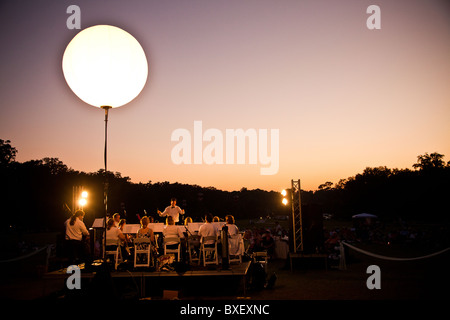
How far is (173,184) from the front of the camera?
221 ft

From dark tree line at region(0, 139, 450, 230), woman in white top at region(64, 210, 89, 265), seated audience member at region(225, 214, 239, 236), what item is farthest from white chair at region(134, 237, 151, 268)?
dark tree line at region(0, 139, 450, 230)

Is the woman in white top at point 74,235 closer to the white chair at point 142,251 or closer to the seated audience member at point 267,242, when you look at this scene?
the white chair at point 142,251

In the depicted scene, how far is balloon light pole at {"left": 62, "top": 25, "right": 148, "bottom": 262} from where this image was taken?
3.37 m

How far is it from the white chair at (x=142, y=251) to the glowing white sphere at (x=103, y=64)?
610 cm

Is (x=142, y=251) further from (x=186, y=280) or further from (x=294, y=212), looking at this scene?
(x=294, y=212)

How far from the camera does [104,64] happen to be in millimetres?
3424

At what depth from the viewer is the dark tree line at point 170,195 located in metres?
44.7

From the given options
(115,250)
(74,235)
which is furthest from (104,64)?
(74,235)

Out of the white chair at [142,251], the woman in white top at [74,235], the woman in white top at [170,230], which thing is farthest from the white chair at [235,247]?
the woman in white top at [74,235]

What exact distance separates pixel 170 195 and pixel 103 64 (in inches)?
2408

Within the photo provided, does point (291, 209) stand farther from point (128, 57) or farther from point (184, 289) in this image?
point (128, 57)

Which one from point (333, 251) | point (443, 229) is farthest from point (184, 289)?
point (443, 229)

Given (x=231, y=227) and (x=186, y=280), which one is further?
(x=231, y=227)
